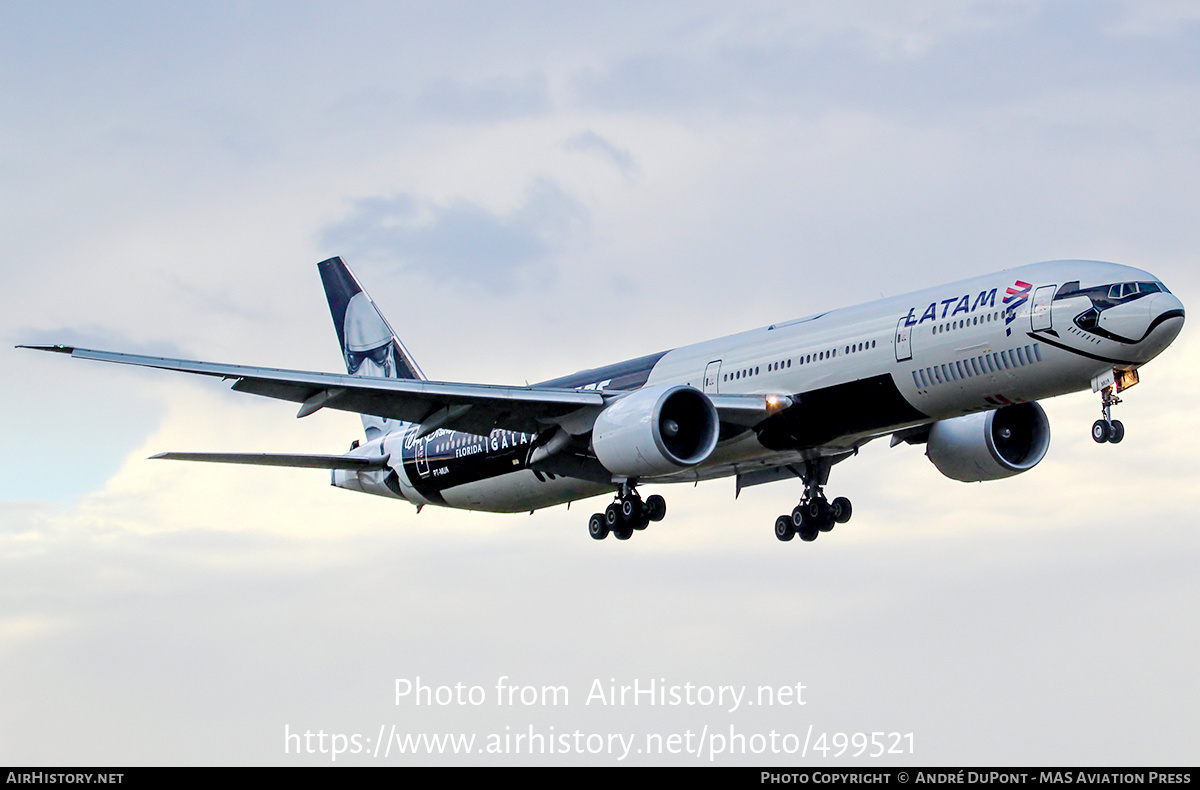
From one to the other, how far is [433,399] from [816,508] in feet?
33.5

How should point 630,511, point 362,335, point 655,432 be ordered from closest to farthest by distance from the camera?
point 655,432
point 630,511
point 362,335

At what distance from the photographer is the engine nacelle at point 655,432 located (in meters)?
32.7

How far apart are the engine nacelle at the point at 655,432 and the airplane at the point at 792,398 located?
0.04m

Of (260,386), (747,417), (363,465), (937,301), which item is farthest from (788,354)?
(363,465)

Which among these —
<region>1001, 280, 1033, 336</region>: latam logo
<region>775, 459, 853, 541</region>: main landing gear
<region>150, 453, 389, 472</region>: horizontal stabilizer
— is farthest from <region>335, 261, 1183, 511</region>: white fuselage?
<region>150, 453, 389, 472</region>: horizontal stabilizer

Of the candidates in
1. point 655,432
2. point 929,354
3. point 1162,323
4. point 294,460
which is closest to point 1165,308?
point 1162,323

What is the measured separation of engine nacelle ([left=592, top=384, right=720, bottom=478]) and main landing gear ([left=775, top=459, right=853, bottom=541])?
17.8 ft

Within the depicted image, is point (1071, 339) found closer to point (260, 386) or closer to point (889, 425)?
point (889, 425)

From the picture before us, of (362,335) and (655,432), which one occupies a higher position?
(362,335)

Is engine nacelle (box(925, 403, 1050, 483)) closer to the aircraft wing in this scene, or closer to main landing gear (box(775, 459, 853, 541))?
main landing gear (box(775, 459, 853, 541))

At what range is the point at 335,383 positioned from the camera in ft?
109

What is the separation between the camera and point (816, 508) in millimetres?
37969

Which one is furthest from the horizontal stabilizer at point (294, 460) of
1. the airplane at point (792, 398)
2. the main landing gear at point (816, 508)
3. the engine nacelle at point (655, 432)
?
the main landing gear at point (816, 508)

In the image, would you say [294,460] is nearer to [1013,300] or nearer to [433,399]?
[433,399]
